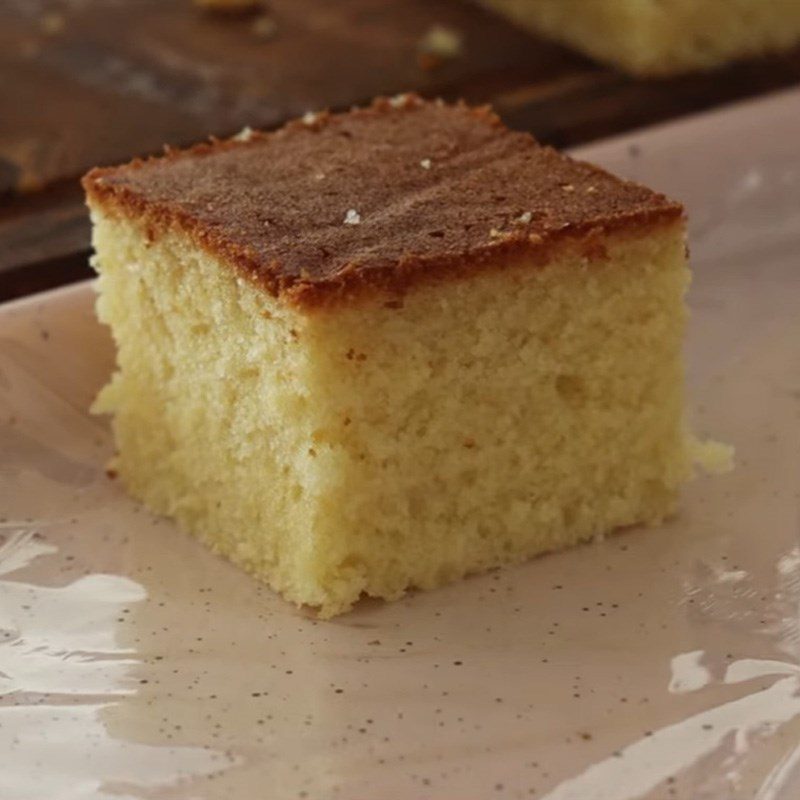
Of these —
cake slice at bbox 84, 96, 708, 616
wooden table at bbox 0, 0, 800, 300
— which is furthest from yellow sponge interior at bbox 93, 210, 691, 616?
wooden table at bbox 0, 0, 800, 300

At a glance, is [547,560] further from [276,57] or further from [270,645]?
[276,57]

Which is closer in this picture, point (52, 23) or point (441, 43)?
point (441, 43)

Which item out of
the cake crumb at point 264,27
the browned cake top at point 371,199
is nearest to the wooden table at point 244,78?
the cake crumb at point 264,27

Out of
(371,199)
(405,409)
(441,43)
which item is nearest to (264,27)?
(441,43)

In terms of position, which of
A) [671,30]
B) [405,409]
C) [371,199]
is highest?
[671,30]

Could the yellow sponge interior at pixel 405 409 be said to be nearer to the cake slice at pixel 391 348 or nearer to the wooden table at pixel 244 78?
the cake slice at pixel 391 348

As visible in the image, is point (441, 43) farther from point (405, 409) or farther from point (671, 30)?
point (405, 409)

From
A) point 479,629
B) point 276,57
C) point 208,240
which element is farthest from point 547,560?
point 276,57
